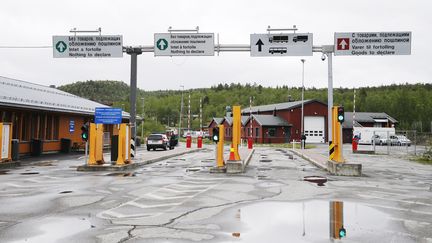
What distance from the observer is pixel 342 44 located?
20.3 meters

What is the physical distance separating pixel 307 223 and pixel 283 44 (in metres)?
Result: 14.3

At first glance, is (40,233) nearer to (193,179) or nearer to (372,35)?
(193,179)

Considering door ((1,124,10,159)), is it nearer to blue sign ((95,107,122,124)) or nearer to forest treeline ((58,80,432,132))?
blue sign ((95,107,122,124))

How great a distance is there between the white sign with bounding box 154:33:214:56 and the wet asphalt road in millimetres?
8110

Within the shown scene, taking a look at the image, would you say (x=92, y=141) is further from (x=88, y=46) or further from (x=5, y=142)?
(x=88, y=46)

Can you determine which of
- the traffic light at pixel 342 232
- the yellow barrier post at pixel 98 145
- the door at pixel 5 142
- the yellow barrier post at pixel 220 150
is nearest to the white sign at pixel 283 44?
the yellow barrier post at pixel 220 150

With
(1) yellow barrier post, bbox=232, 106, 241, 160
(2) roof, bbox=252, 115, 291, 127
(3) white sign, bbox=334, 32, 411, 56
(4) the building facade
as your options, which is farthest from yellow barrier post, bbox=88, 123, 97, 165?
(2) roof, bbox=252, 115, 291, 127

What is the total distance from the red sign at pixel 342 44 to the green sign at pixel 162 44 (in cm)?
847

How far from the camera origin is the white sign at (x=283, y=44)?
2047cm

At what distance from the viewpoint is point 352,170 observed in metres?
16.2

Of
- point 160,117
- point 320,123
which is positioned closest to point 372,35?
point 320,123

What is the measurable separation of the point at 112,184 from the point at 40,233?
6.36 metres

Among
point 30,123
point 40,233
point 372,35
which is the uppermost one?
point 372,35

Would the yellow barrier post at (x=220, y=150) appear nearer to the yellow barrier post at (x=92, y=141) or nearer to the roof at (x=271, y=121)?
the yellow barrier post at (x=92, y=141)
